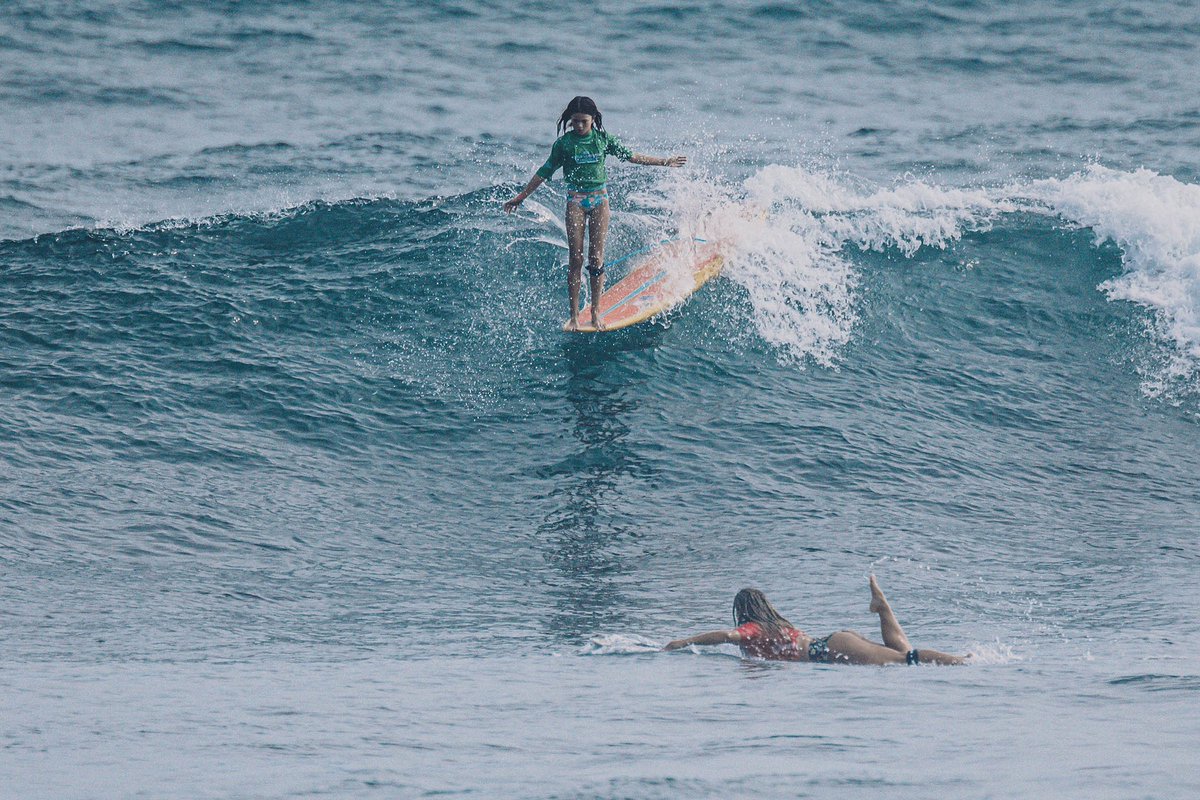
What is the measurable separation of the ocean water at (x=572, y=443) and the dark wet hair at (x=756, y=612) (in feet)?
0.98

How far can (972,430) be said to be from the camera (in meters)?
12.8

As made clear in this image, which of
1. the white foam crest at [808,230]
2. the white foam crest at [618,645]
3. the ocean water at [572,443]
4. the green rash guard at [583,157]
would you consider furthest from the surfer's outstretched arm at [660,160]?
the white foam crest at [618,645]

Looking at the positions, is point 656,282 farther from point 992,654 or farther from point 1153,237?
point 992,654

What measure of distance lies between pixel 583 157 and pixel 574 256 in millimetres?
1024

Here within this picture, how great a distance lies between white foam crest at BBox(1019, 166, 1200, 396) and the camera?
14.4 m

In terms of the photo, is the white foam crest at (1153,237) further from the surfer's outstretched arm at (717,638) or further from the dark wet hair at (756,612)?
the surfer's outstretched arm at (717,638)

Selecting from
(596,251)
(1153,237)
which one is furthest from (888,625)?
(1153,237)

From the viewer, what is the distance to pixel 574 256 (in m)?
13.1

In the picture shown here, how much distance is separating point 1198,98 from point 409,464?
16784 millimetres

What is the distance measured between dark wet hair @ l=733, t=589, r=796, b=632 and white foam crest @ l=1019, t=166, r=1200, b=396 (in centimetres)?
722

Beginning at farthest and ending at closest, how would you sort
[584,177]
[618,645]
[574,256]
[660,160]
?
[574,256], [660,160], [584,177], [618,645]

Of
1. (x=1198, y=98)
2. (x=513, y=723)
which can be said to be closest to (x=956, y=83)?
(x=1198, y=98)

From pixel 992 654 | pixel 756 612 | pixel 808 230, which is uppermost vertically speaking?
pixel 808 230

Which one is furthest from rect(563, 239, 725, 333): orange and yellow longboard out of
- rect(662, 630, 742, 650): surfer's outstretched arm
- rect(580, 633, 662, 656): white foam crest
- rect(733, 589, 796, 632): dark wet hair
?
rect(662, 630, 742, 650): surfer's outstretched arm
